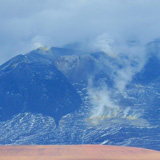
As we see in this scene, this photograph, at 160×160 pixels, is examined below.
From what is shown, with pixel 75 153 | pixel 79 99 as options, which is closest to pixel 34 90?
pixel 79 99

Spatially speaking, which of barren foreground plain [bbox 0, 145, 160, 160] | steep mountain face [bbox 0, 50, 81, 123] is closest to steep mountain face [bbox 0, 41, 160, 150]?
steep mountain face [bbox 0, 50, 81, 123]

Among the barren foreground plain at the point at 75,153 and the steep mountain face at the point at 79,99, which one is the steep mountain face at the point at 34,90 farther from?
the barren foreground plain at the point at 75,153

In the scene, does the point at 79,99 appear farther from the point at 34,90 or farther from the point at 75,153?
the point at 75,153

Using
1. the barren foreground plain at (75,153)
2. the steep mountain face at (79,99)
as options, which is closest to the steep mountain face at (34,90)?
the steep mountain face at (79,99)

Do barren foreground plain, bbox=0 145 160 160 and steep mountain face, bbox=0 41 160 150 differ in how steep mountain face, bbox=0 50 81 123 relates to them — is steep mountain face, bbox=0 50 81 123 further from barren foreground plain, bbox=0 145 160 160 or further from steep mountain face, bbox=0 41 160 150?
barren foreground plain, bbox=0 145 160 160

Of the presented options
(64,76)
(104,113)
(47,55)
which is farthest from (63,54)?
(104,113)

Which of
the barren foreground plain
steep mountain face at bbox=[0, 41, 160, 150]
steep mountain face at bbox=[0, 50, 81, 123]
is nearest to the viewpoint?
the barren foreground plain

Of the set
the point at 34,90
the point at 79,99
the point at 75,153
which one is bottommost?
the point at 75,153
